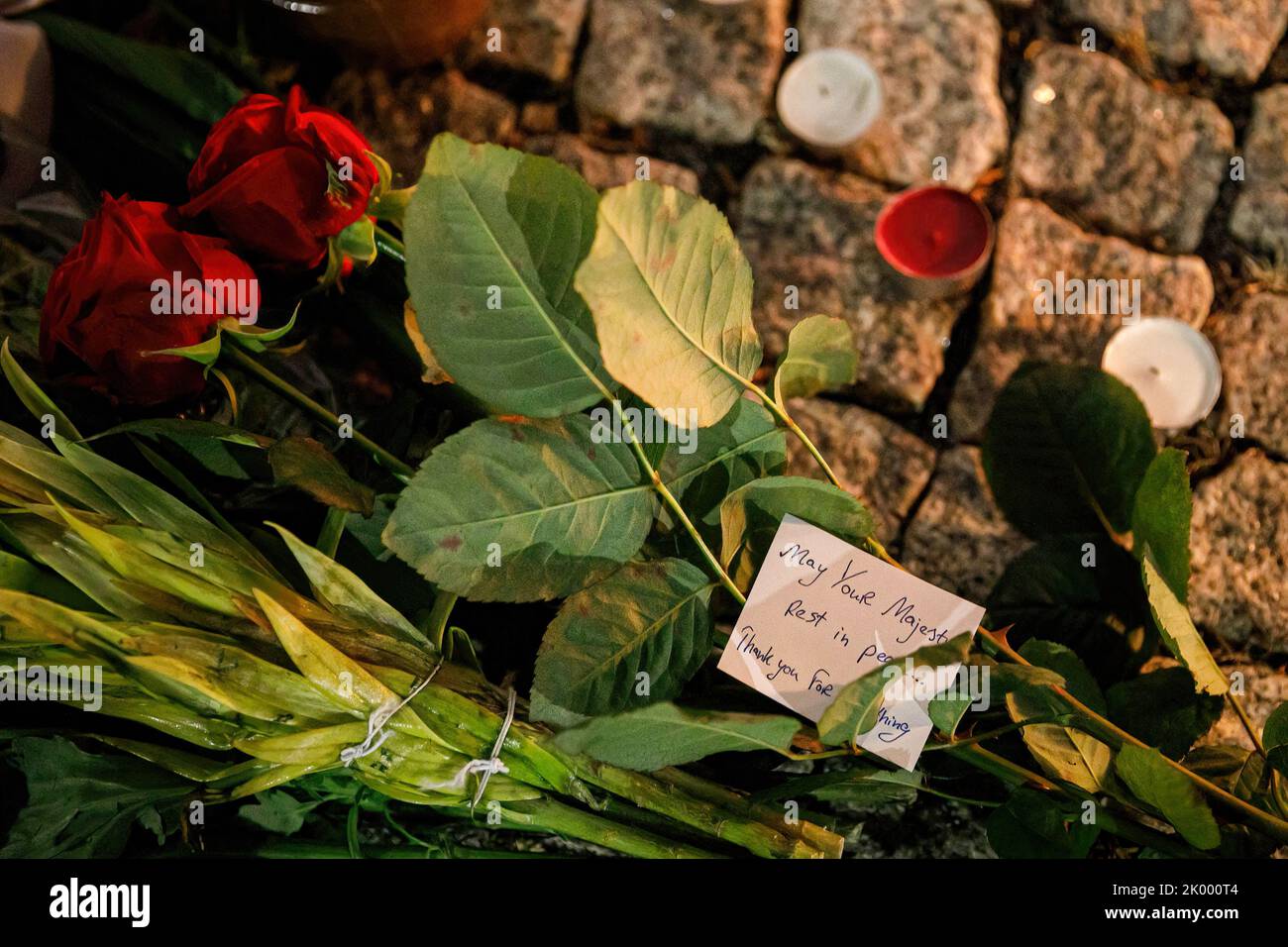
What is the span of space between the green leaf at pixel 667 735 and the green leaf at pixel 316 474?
20 cm

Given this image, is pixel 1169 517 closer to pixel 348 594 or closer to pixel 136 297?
pixel 348 594

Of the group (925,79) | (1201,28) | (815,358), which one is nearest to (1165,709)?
(815,358)

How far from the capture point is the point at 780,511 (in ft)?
2.01

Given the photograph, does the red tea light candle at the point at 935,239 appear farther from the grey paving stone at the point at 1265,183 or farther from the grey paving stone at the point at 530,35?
the grey paving stone at the point at 530,35

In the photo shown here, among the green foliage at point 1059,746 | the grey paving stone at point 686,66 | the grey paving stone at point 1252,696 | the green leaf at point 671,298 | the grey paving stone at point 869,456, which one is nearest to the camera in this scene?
the green leaf at point 671,298

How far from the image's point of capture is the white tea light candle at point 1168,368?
3.24 ft

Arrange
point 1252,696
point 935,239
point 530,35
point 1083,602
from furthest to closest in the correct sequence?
point 530,35 → point 935,239 → point 1252,696 → point 1083,602

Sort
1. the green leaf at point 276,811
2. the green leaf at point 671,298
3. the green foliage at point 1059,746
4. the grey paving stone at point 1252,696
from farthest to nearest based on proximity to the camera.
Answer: the grey paving stone at point 1252,696 < the green leaf at point 276,811 < the green foliage at point 1059,746 < the green leaf at point 671,298

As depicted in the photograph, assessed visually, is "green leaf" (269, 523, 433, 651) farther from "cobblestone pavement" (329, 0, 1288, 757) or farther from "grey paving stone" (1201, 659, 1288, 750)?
"grey paving stone" (1201, 659, 1288, 750)

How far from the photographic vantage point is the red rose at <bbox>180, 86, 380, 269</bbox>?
0.61m

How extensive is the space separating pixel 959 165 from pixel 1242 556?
0.52 m

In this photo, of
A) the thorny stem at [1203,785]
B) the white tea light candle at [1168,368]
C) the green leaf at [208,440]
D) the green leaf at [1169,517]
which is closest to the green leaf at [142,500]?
the green leaf at [208,440]

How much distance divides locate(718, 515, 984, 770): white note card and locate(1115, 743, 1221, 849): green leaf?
0.40 feet

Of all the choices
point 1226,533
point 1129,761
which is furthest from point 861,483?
point 1129,761
